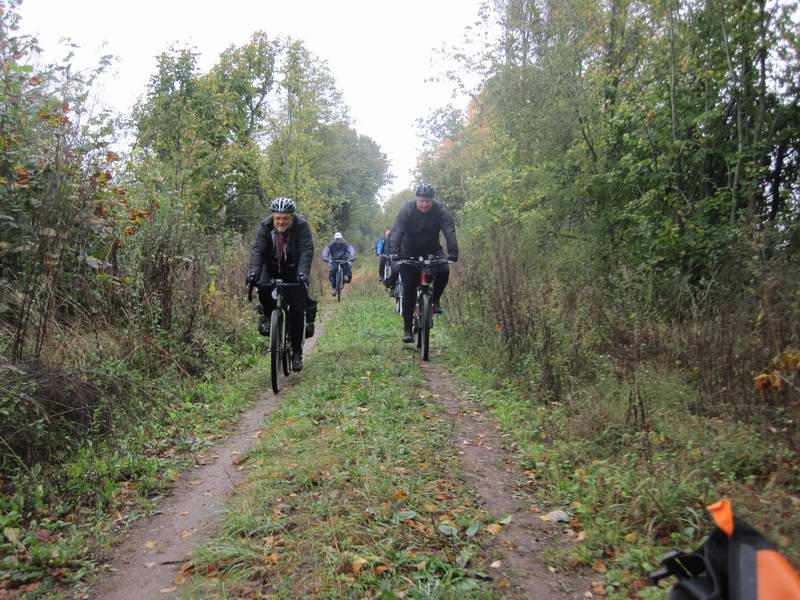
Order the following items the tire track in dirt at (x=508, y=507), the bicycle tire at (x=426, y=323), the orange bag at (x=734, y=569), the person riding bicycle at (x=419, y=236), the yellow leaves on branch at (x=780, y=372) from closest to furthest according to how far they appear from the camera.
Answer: the orange bag at (x=734, y=569), the tire track in dirt at (x=508, y=507), the yellow leaves on branch at (x=780, y=372), the bicycle tire at (x=426, y=323), the person riding bicycle at (x=419, y=236)

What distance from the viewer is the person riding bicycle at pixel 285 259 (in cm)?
725

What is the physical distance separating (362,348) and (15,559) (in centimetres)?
576

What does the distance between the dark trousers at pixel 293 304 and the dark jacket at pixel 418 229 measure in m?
1.55

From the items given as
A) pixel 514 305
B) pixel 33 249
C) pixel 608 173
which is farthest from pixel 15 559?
pixel 608 173

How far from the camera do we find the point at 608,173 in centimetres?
866

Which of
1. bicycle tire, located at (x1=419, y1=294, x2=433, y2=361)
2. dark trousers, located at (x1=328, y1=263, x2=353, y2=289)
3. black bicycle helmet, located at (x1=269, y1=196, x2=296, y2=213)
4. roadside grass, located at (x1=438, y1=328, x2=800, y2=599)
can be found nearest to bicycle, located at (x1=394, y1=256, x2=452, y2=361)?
bicycle tire, located at (x1=419, y1=294, x2=433, y2=361)

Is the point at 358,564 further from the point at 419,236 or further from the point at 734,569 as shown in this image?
the point at 419,236

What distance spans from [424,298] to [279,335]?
2.26 metres

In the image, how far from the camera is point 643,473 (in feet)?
12.5

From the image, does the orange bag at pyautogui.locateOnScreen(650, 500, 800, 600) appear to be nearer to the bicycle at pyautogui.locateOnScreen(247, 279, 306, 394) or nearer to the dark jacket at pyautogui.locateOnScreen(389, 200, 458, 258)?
the bicycle at pyautogui.locateOnScreen(247, 279, 306, 394)

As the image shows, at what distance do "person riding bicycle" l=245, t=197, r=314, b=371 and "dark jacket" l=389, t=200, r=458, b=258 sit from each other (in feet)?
4.91

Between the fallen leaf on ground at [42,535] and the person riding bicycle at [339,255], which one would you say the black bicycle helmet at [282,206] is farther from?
the person riding bicycle at [339,255]

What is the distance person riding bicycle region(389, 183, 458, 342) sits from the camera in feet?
27.9

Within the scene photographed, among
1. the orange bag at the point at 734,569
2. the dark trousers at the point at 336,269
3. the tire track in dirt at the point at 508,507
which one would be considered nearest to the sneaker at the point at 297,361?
the tire track in dirt at the point at 508,507
